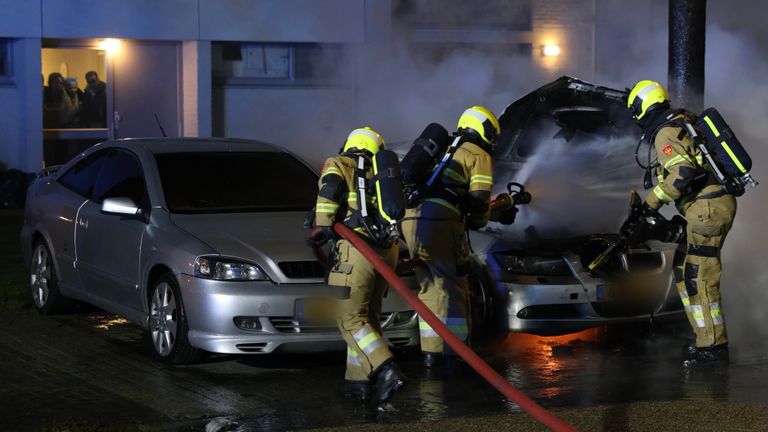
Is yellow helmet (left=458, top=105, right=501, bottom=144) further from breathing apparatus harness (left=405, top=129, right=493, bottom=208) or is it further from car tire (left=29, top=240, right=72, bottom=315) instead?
car tire (left=29, top=240, right=72, bottom=315)

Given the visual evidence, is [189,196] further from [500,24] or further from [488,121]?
[500,24]

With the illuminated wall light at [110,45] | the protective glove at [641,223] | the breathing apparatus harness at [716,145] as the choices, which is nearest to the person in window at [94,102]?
the illuminated wall light at [110,45]

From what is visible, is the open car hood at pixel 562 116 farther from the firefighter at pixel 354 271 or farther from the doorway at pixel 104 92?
the doorway at pixel 104 92

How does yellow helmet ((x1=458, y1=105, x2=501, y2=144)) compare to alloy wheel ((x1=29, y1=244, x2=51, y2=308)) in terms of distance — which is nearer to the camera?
yellow helmet ((x1=458, y1=105, x2=501, y2=144))

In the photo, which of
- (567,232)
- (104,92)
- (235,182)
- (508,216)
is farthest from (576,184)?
(104,92)

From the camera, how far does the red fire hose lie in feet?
17.4

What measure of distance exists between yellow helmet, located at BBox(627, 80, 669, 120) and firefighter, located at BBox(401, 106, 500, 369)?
38.8 inches

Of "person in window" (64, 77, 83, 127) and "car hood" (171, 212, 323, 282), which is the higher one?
"person in window" (64, 77, 83, 127)

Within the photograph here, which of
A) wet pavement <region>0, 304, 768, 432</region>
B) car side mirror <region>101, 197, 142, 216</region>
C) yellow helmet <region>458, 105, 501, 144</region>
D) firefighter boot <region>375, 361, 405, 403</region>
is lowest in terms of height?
wet pavement <region>0, 304, 768, 432</region>

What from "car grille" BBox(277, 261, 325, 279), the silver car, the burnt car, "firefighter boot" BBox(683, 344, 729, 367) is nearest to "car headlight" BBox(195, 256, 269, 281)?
the silver car

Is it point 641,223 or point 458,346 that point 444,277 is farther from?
point 458,346

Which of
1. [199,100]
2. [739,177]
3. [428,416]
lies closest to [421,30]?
[199,100]

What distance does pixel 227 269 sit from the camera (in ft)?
24.2

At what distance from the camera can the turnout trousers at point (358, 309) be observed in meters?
6.84
